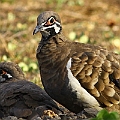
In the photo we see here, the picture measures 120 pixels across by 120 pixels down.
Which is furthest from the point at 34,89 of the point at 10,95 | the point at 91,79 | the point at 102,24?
the point at 102,24

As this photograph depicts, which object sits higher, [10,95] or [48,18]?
[48,18]

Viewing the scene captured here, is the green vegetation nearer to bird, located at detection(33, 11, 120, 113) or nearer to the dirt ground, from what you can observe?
bird, located at detection(33, 11, 120, 113)

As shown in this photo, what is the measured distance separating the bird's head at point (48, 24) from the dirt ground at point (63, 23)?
2.32 m

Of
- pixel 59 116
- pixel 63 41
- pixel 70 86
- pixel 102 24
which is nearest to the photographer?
pixel 59 116

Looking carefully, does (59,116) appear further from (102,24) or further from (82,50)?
(102,24)

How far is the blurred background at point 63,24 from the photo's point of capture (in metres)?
10.7

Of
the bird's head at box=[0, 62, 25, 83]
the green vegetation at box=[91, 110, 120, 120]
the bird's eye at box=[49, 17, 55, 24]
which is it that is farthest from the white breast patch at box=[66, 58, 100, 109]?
the green vegetation at box=[91, 110, 120, 120]

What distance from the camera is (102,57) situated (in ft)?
22.2

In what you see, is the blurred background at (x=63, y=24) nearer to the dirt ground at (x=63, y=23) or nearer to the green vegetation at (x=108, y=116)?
the dirt ground at (x=63, y=23)

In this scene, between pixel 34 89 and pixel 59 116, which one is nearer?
pixel 59 116

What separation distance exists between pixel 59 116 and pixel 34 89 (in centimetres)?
114

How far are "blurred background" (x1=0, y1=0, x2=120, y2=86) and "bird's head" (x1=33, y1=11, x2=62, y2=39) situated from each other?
1884 millimetres

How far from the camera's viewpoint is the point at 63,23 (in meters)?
Result: 13.3

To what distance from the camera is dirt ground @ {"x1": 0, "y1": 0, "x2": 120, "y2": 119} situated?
1084 cm
